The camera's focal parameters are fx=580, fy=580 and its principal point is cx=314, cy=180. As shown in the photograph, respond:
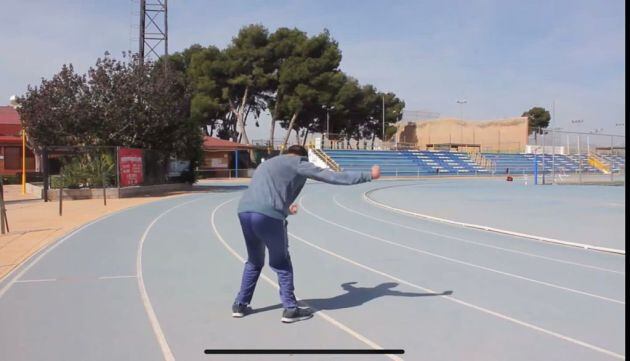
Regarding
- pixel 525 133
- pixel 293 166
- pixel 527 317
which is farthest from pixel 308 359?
pixel 525 133

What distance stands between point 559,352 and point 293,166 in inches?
108

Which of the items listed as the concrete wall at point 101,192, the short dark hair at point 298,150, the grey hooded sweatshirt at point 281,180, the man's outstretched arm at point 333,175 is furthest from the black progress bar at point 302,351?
the concrete wall at point 101,192

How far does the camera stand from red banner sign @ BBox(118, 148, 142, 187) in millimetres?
24891

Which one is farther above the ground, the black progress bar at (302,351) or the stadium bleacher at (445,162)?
the stadium bleacher at (445,162)

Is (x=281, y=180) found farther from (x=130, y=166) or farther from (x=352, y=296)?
(x=130, y=166)

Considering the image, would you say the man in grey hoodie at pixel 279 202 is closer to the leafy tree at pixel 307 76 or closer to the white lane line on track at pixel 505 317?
the white lane line on track at pixel 505 317

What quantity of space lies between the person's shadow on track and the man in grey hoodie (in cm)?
69

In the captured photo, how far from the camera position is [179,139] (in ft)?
96.8

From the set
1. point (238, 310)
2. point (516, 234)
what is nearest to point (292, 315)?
point (238, 310)

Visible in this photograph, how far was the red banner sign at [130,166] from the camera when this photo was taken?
2489 cm

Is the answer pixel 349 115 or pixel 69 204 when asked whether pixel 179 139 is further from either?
pixel 349 115

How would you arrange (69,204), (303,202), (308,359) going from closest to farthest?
(308,359) < (69,204) < (303,202)

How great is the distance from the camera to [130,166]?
84.1 ft

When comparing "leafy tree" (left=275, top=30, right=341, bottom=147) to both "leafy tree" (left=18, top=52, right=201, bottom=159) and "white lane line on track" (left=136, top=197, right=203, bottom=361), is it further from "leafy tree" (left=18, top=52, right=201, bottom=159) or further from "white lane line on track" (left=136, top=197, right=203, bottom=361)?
"white lane line on track" (left=136, top=197, right=203, bottom=361)
